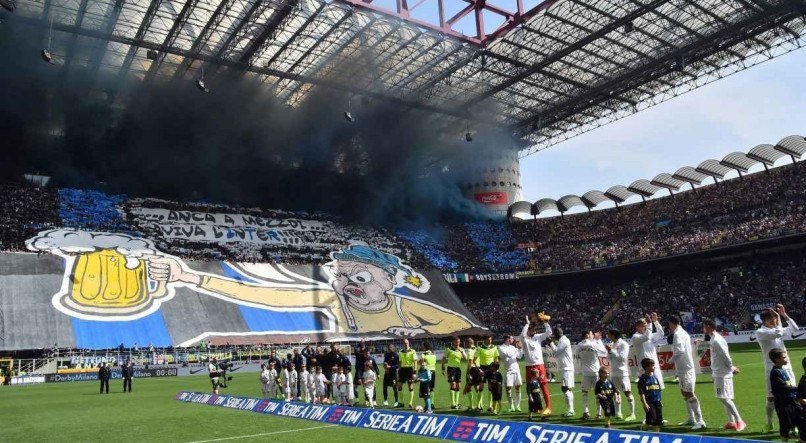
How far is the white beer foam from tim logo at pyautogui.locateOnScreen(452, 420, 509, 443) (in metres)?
41.1

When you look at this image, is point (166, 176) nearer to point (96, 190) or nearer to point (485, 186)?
point (96, 190)

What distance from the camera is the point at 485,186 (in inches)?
2970

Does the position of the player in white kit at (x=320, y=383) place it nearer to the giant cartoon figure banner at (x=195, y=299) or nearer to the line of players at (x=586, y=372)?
the line of players at (x=586, y=372)

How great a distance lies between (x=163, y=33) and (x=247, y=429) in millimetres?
35879

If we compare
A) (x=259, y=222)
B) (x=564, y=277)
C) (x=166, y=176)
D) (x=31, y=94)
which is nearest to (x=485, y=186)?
(x=564, y=277)

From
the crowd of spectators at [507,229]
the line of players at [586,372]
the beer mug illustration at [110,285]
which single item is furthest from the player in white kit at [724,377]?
the crowd of spectators at [507,229]

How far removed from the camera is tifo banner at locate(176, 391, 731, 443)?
9.05m

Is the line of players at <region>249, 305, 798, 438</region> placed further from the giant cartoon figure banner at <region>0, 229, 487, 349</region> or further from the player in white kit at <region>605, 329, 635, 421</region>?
the giant cartoon figure banner at <region>0, 229, 487, 349</region>

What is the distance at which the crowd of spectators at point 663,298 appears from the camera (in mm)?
46562

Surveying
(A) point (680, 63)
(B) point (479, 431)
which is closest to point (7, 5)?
(B) point (479, 431)

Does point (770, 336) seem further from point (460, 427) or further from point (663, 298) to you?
point (663, 298)

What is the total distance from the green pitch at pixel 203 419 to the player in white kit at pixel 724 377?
0.91ft

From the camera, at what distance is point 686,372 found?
11484 mm

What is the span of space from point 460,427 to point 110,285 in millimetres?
39278
